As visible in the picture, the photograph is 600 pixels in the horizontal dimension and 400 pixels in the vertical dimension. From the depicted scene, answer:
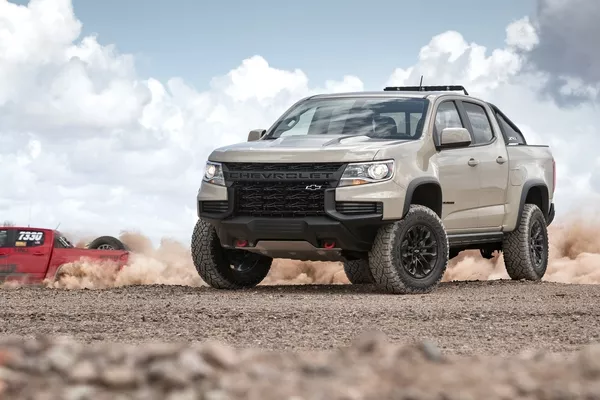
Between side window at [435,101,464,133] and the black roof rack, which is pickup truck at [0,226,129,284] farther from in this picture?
side window at [435,101,464,133]

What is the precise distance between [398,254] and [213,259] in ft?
8.70

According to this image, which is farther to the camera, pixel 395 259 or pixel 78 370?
pixel 395 259

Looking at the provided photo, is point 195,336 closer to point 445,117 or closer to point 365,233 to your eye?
point 365,233

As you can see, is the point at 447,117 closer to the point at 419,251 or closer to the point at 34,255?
the point at 419,251

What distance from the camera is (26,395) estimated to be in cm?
465

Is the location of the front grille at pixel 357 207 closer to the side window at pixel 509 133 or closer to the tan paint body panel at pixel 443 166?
the tan paint body panel at pixel 443 166

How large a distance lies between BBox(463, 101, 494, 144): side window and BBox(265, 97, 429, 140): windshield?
1197 mm

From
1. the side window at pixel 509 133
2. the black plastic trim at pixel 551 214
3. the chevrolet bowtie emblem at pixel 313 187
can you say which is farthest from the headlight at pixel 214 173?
the black plastic trim at pixel 551 214

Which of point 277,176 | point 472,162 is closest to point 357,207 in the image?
point 277,176

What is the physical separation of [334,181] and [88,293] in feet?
13.4

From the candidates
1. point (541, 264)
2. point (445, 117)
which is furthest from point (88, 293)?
point (541, 264)

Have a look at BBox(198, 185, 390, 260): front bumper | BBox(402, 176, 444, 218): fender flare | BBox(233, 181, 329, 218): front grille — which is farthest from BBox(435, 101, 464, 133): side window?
BBox(233, 181, 329, 218): front grille

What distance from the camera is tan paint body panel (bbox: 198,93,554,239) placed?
1300cm

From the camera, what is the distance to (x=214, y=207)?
13.7 metres
